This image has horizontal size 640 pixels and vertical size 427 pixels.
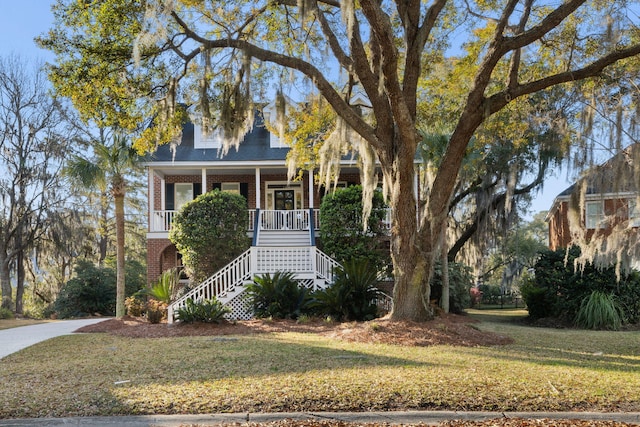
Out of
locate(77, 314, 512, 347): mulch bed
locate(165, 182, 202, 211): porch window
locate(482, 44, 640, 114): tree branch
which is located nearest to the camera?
locate(482, 44, 640, 114): tree branch

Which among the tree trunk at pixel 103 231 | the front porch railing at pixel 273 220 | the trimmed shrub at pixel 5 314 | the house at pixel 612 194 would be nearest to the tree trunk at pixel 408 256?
the house at pixel 612 194

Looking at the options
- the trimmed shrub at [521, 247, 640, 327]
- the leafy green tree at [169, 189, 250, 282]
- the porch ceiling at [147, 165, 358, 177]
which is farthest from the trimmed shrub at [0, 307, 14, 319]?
the trimmed shrub at [521, 247, 640, 327]

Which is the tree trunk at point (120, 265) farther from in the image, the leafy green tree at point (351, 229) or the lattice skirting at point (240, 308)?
the leafy green tree at point (351, 229)

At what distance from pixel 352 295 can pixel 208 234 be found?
5.87m

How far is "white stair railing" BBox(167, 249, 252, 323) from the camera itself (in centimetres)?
1497

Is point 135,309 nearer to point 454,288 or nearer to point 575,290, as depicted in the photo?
point 454,288

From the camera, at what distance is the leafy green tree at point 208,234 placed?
55.4ft

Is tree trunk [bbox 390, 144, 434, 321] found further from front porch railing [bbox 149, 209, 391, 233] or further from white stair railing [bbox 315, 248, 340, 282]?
front porch railing [bbox 149, 209, 391, 233]

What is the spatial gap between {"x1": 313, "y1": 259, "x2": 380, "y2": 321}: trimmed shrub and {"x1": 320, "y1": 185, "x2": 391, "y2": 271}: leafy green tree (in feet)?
13.7

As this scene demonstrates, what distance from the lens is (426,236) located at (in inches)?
419

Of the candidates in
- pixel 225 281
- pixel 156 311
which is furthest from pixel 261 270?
pixel 156 311

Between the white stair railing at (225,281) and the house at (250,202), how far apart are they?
3 centimetres

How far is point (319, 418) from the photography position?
4.98 meters

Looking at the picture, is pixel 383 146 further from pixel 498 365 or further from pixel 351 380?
pixel 351 380
